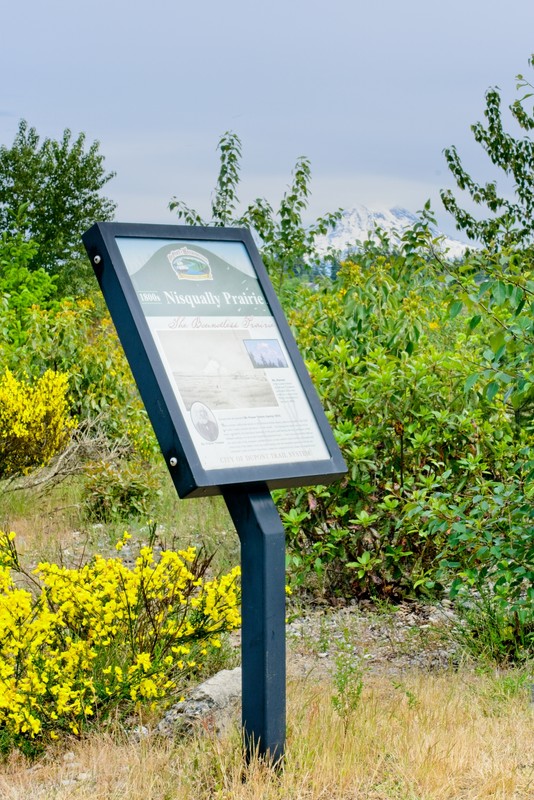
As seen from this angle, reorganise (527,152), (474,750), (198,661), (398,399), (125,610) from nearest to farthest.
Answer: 1. (474,750)
2. (125,610)
3. (198,661)
4. (398,399)
5. (527,152)

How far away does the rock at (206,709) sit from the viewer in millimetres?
3465

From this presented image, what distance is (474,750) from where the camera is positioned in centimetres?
320

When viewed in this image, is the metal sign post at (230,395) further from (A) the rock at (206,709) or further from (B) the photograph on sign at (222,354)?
(A) the rock at (206,709)

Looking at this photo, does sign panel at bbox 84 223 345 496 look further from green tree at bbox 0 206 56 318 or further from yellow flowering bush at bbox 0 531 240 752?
green tree at bbox 0 206 56 318

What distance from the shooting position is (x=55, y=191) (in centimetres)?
3609

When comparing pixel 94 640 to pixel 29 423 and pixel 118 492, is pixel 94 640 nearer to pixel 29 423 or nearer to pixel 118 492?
pixel 118 492

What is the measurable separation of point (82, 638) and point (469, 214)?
12.2 metres

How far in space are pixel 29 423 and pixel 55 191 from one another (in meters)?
29.8

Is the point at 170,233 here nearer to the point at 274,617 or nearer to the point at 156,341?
the point at 156,341

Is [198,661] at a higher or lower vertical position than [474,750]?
higher

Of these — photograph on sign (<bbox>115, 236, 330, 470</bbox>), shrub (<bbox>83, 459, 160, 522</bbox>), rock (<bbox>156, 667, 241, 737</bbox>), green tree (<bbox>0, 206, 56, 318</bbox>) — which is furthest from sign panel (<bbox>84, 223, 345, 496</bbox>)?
green tree (<bbox>0, 206, 56, 318</bbox>)

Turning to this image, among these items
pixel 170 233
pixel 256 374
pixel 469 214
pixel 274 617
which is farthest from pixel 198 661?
pixel 469 214

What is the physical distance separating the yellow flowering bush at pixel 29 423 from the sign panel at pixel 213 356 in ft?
15.1

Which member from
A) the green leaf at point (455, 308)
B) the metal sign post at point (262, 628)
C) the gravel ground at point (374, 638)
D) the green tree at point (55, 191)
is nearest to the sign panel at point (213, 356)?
the metal sign post at point (262, 628)
